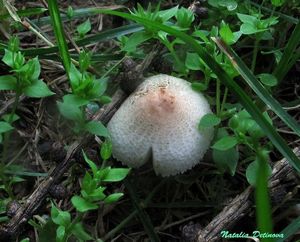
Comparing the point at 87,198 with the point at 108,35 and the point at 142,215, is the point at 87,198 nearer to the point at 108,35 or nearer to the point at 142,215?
the point at 142,215

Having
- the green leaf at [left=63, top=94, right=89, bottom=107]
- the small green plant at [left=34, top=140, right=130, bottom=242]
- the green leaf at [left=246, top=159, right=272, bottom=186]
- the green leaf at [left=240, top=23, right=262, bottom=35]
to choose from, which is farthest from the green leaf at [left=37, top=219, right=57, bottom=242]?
the green leaf at [left=240, top=23, right=262, bottom=35]

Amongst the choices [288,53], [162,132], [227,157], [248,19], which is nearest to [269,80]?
[288,53]

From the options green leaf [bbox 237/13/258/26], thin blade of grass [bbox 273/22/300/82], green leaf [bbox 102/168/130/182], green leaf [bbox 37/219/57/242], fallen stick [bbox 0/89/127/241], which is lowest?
green leaf [bbox 37/219/57/242]

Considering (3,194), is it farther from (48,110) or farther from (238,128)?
(238,128)

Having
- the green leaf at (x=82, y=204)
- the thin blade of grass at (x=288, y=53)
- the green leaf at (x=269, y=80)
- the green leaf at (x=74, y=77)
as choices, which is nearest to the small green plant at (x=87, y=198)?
the green leaf at (x=82, y=204)

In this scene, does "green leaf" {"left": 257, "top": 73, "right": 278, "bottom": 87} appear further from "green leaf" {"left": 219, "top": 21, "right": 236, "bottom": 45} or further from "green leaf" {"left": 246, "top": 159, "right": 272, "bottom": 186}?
"green leaf" {"left": 246, "top": 159, "right": 272, "bottom": 186}

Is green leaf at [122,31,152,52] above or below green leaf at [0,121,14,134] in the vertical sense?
above

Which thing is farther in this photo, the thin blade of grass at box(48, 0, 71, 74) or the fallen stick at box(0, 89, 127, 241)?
the thin blade of grass at box(48, 0, 71, 74)

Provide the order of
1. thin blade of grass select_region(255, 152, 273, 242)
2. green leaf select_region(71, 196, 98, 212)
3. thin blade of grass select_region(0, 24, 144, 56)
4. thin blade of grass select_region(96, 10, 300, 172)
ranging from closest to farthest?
thin blade of grass select_region(255, 152, 273, 242) → green leaf select_region(71, 196, 98, 212) → thin blade of grass select_region(96, 10, 300, 172) → thin blade of grass select_region(0, 24, 144, 56)
